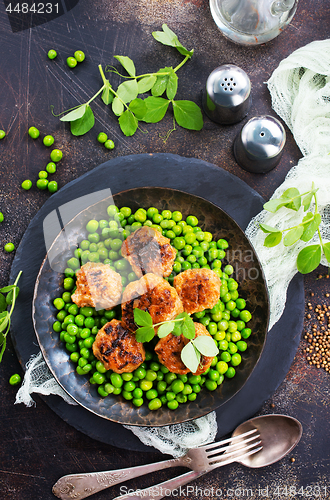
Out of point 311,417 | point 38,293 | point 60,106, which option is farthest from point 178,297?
point 60,106

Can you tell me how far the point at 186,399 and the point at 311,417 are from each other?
52.2 inches

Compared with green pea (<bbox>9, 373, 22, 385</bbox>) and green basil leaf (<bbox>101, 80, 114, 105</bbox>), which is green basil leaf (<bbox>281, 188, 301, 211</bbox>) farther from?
green pea (<bbox>9, 373, 22, 385</bbox>)

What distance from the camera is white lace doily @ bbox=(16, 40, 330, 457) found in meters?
3.17

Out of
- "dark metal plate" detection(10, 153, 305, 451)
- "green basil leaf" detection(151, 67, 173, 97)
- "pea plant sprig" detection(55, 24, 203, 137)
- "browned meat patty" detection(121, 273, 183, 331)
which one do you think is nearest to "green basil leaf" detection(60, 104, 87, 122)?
"pea plant sprig" detection(55, 24, 203, 137)

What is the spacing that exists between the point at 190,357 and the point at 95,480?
170cm

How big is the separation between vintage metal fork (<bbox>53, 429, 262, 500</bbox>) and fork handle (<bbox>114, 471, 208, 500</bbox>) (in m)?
0.02

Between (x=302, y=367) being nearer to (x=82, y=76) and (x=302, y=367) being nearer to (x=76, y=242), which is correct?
(x=76, y=242)

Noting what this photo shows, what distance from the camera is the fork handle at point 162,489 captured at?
3.18 meters

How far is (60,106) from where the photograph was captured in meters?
3.51

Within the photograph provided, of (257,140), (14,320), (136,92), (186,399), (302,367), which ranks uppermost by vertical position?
(136,92)

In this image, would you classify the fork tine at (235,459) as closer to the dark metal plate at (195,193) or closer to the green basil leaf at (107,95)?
the dark metal plate at (195,193)

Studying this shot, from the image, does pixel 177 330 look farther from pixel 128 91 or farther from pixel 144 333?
pixel 128 91

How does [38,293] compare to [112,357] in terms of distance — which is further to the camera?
[38,293]


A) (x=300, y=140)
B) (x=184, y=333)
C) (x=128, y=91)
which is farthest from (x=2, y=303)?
(x=300, y=140)
